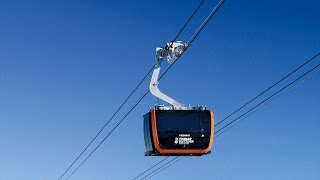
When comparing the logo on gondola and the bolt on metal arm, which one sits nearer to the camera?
the bolt on metal arm

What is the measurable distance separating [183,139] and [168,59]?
14.3 feet

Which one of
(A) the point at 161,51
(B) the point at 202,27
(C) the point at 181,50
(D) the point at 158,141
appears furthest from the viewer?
(D) the point at 158,141

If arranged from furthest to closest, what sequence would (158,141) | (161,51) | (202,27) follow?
(158,141)
(161,51)
(202,27)

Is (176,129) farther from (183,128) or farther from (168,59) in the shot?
(168,59)

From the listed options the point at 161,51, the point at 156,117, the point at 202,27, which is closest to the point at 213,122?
the point at 156,117

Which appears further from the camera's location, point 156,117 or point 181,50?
point 156,117

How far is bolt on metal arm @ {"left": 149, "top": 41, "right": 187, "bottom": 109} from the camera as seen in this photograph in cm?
1947

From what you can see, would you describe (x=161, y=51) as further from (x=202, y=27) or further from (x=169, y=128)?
(x=202, y=27)

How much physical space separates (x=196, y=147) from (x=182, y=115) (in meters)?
1.36

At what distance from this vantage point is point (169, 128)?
23.2 meters

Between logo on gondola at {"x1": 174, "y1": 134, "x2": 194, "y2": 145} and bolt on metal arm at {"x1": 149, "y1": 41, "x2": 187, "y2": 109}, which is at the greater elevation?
bolt on metal arm at {"x1": 149, "y1": 41, "x2": 187, "y2": 109}

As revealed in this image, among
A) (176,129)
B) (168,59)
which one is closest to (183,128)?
(176,129)

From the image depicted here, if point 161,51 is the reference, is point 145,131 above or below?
below

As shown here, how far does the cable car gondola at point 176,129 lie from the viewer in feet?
75.5
